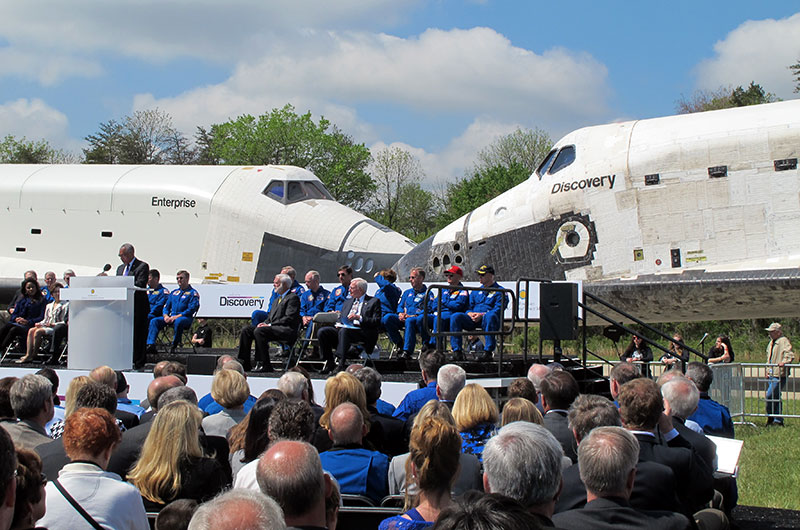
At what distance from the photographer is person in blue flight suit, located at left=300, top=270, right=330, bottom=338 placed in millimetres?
11281

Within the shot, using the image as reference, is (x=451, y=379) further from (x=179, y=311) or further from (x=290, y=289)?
(x=179, y=311)

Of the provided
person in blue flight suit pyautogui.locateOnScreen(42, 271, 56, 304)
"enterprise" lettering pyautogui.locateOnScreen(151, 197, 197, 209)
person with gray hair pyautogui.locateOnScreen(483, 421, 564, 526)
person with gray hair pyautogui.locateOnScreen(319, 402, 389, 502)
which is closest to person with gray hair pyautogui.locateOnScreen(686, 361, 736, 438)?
person with gray hair pyautogui.locateOnScreen(319, 402, 389, 502)

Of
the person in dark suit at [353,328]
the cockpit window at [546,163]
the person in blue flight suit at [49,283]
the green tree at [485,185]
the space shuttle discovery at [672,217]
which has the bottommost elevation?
the person in dark suit at [353,328]

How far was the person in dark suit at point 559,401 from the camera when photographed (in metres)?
5.44

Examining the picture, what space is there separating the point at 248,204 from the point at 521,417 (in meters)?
17.5

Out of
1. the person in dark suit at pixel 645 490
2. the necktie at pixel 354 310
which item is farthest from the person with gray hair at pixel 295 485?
the necktie at pixel 354 310

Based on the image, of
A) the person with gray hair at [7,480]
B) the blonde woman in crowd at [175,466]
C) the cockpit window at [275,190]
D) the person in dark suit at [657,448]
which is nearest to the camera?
the person with gray hair at [7,480]

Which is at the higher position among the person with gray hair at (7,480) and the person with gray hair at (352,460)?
the person with gray hair at (7,480)

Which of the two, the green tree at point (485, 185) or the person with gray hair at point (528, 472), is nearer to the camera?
the person with gray hair at point (528, 472)

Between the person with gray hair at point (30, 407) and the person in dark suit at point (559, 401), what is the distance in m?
3.16

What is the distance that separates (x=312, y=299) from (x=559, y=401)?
20.8 ft

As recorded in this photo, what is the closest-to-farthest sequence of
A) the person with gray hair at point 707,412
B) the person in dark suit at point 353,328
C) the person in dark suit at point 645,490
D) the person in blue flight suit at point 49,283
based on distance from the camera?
the person in dark suit at point 645,490
the person with gray hair at point 707,412
the person in dark suit at point 353,328
the person in blue flight suit at point 49,283

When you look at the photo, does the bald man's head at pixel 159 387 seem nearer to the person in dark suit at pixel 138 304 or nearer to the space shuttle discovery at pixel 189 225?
the person in dark suit at pixel 138 304

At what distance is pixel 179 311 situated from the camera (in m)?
13.4
